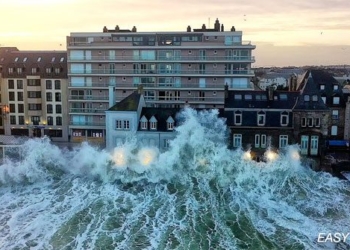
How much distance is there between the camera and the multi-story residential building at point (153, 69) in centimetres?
6169

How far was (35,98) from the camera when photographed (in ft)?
219

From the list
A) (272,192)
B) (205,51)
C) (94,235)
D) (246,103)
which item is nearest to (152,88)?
(205,51)

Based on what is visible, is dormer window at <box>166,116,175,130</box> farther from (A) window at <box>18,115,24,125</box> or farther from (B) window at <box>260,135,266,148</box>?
(A) window at <box>18,115,24,125</box>

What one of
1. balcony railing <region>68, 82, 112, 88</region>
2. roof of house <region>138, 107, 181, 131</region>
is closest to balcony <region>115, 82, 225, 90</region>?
balcony railing <region>68, 82, 112, 88</region>


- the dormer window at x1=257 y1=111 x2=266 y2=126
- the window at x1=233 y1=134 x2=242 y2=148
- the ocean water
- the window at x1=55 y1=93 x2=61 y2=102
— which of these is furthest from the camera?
the window at x1=55 y1=93 x2=61 y2=102

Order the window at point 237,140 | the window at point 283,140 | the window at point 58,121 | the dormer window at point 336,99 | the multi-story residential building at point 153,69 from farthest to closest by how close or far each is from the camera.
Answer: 1. the window at point 58,121
2. the multi-story residential building at point 153,69
3. the dormer window at point 336,99
4. the window at point 237,140
5. the window at point 283,140

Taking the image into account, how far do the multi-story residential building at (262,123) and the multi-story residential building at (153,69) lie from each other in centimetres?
1348

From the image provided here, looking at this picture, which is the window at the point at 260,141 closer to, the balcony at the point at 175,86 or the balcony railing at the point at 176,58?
the balcony at the point at 175,86

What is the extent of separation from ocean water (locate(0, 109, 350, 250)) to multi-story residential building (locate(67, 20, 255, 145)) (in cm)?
1473

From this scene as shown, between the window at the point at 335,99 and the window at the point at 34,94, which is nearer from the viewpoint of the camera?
the window at the point at 335,99

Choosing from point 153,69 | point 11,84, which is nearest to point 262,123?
point 153,69

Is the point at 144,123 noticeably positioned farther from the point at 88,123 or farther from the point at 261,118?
the point at 88,123

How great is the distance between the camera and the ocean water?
29.4m

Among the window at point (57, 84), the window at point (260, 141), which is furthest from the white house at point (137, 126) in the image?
the window at point (57, 84)
